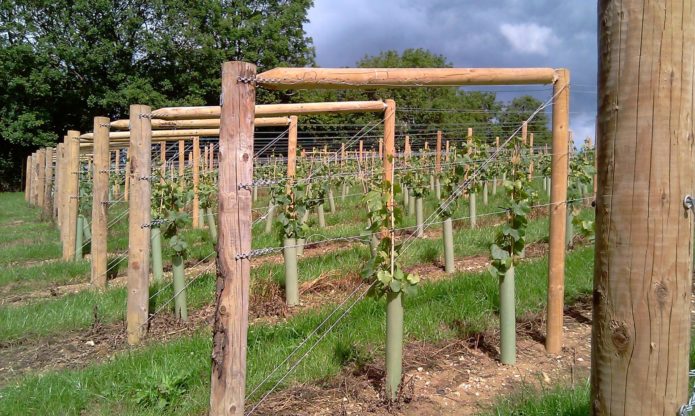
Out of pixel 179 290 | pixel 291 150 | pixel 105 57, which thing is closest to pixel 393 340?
pixel 179 290

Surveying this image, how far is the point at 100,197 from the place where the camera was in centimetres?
648

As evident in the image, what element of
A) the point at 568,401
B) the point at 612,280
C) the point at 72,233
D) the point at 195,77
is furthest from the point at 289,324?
the point at 195,77

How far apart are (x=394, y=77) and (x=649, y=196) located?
5.99 ft

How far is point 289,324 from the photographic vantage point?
15.0 ft

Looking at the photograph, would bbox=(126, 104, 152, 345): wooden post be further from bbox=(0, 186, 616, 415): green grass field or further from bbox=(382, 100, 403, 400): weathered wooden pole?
bbox=(382, 100, 403, 400): weathered wooden pole

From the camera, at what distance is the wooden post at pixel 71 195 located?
8.37m

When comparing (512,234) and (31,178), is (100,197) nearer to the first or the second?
(512,234)

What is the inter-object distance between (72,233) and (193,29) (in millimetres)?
27123

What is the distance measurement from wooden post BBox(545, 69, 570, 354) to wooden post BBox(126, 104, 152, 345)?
3.42 m

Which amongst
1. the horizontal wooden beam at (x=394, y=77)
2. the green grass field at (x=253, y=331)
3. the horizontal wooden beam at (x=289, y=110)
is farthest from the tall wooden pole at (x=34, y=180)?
the horizontal wooden beam at (x=394, y=77)

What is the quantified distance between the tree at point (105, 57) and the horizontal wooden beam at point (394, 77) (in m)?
26.9

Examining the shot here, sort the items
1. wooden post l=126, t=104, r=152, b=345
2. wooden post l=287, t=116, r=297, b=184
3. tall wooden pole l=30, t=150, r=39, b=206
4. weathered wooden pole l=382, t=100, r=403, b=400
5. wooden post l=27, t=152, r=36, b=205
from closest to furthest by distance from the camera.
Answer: weathered wooden pole l=382, t=100, r=403, b=400
wooden post l=126, t=104, r=152, b=345
wooden post l=287, t=116, r=297, b=184
tall wooden pole l=30, t=150, r=39, b=206
wooden post l=27, t=152, r=36, b=205

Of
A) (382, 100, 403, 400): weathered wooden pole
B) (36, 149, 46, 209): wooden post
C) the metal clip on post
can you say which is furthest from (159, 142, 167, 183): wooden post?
(36, 149, 46, 209): wooden post

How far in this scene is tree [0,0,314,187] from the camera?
30.0 metres
